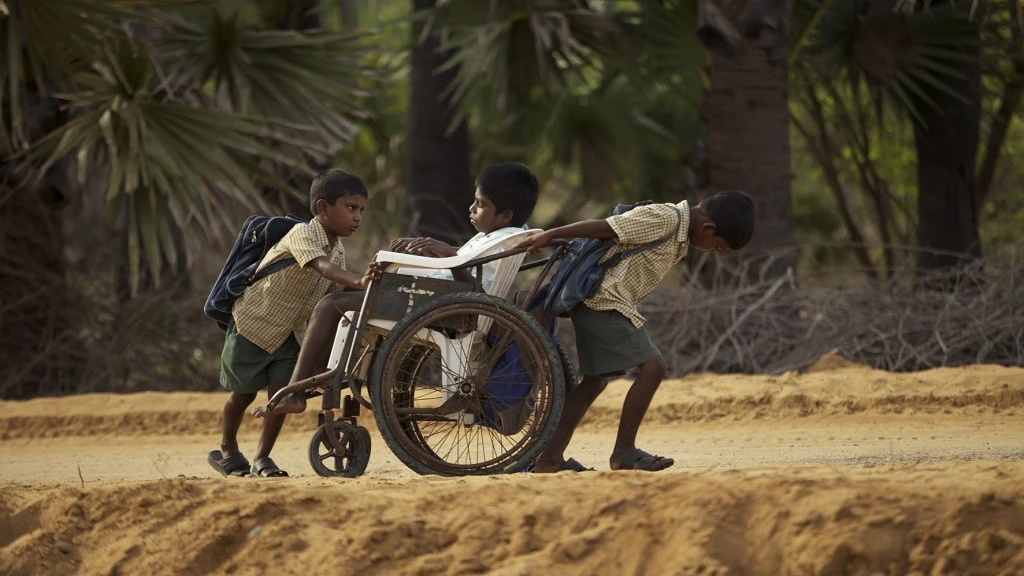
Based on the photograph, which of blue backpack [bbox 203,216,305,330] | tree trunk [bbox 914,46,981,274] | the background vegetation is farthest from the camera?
tree trunk [bbox 914,46,981,274]

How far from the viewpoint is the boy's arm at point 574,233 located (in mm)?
5016

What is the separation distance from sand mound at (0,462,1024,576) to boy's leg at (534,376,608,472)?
0.75 meters

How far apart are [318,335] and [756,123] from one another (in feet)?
21.1

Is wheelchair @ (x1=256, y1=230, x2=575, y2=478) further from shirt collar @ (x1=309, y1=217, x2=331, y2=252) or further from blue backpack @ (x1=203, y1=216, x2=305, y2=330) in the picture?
blue backpack @ (x1=203, y1=216, x2=305, y2=330)

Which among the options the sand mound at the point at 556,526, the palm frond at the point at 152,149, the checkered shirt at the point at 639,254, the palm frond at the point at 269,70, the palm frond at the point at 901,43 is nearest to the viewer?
the sand mound at the point at 556,526

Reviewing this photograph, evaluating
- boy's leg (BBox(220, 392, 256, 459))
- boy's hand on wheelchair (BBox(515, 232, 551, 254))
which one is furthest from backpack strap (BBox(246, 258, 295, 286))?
boy's hand on wheelchair (BBox(515, 232, 551, 254))

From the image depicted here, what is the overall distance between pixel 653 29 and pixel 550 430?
788 centimetres

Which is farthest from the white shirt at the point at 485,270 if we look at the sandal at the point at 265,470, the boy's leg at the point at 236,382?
the sandal at the point at 265,470

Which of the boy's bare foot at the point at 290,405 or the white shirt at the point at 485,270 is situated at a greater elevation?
the white shirt at the point at 485,270

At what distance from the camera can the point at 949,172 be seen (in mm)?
12117

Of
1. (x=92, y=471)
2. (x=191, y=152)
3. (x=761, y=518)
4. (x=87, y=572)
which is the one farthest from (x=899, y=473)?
(x=191, y=152)

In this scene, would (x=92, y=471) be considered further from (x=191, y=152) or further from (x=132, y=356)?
(x=132, y=356)

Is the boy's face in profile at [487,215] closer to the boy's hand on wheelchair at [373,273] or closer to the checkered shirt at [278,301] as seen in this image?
the boy's hand on wheelchair at [373,273]

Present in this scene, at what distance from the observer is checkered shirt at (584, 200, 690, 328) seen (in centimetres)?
525
